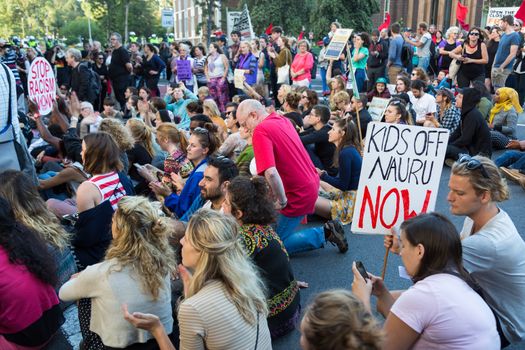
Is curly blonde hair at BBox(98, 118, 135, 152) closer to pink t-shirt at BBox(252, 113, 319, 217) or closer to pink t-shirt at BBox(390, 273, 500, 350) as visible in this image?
pink t-shirt at BBox(252, 113, 319, 217)

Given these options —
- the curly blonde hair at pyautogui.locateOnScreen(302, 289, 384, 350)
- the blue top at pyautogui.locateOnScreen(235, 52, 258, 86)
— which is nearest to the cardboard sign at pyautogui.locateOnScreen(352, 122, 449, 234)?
the curly blonde hair at pyautogui.locateOnScreen(302, 289, 384, 350)

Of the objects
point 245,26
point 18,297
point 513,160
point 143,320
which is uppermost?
point 245,26

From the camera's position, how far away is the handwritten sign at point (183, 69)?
13913 millimetres

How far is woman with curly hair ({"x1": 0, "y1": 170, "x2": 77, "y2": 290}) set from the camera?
3.84 meters

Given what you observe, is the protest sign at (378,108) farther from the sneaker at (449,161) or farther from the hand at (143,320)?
the hand at (143,320)

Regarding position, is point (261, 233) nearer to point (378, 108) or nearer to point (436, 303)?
point (436, 303)

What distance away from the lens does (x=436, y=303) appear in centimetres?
244

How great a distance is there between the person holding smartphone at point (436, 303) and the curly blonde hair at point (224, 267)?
26.0 inches

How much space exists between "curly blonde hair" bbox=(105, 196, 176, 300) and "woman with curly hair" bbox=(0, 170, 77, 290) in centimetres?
93

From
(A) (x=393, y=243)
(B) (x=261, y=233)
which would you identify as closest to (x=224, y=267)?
(B) (x=261, y=233)

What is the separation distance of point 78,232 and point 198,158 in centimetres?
148

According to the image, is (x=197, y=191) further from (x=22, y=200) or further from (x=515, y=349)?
(x=515, y=349)

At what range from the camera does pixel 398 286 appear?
4.86 m

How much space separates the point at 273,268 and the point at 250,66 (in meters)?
9.49
